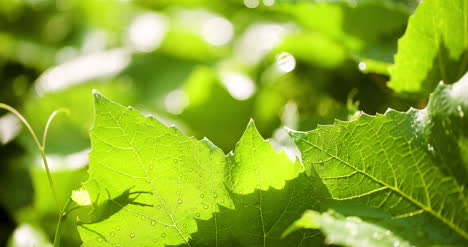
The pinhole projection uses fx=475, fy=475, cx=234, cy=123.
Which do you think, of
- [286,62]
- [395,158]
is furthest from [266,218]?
[286,62]

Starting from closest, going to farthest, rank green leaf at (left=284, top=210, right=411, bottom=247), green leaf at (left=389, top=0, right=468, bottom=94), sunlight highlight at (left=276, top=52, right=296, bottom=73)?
green leaf at (left=284, top=210, right=411, bottom=247), green leaf at (left=389, top=0, right=468, bottom=94), sunlight highlight at (left=276, top=52, right=296, bottom=73)

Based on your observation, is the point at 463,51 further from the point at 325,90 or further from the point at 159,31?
the point at 159,31

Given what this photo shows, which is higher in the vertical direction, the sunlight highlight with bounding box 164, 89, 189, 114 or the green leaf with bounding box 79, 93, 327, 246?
the green leaf with bounding box 79, 93, 327, 246

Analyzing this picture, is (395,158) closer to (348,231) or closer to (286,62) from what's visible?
(348,231)

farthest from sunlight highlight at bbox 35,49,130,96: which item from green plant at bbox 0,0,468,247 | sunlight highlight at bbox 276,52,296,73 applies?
green plant at bbox 0,0,468,247

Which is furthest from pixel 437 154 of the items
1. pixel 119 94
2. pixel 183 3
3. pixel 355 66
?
pixel 183 3

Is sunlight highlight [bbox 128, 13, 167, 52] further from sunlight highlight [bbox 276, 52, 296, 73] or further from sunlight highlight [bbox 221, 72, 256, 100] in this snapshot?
sunlight highlight [bbox 276, 52, 296, 73]

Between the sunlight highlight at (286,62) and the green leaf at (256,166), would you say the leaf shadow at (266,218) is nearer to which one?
the green leaf at (256,166)

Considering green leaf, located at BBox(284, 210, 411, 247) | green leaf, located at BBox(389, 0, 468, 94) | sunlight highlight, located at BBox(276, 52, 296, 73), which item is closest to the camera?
green leaf, located at BBox(284, 210, 411, 247)
